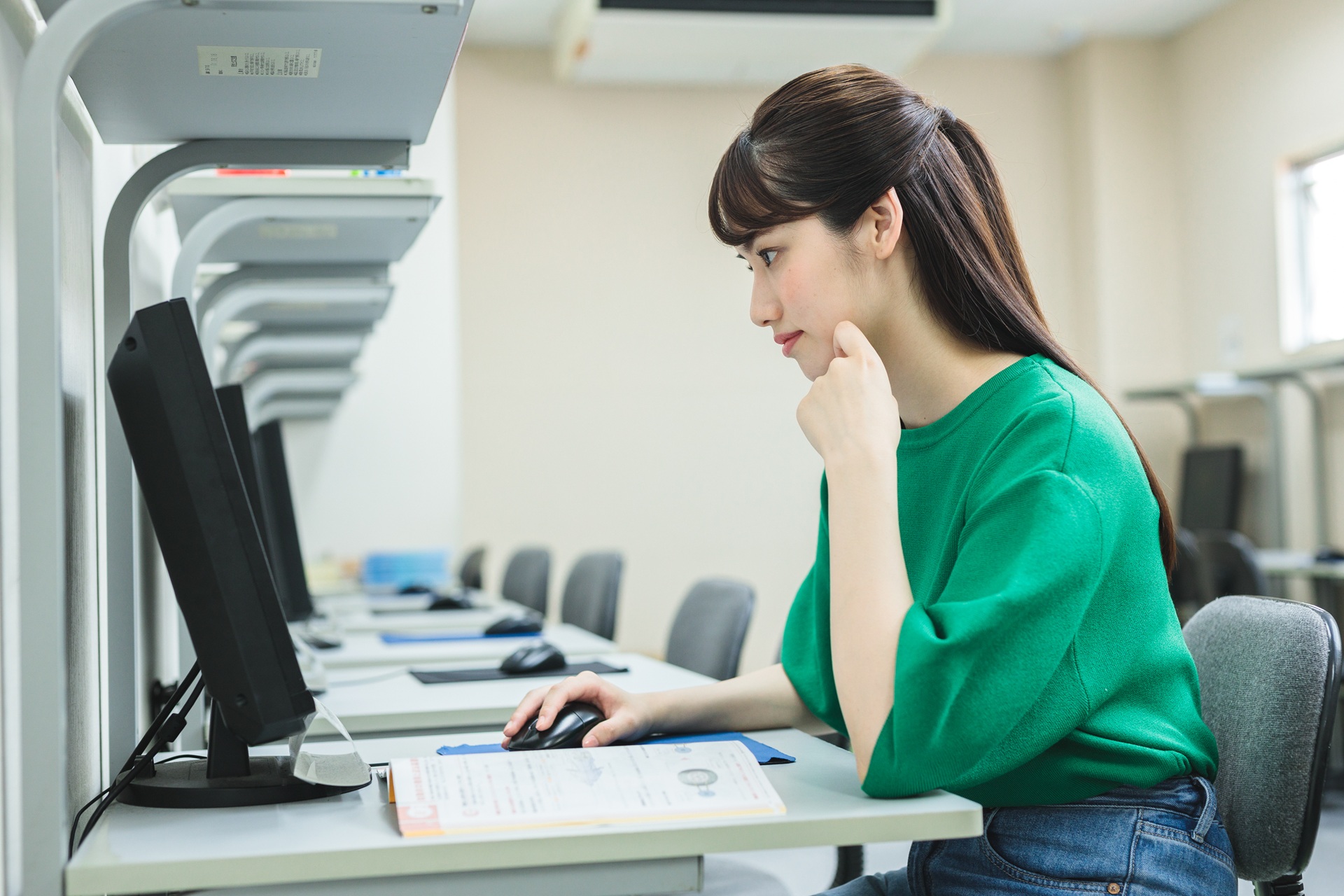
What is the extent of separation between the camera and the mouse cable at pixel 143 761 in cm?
92

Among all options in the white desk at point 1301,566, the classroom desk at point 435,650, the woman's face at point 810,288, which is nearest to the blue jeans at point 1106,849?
the woman's face at point 810,288

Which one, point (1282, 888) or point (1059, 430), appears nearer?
point (1059, 430)

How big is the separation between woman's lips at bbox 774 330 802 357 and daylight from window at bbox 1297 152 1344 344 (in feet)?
15.6

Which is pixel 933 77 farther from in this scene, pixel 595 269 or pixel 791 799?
pixel 791 799

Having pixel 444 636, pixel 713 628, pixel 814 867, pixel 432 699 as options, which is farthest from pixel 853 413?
pixel 814 867


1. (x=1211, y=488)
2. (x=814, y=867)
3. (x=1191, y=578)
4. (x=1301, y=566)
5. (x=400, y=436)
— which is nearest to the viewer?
(x=814, y=867)

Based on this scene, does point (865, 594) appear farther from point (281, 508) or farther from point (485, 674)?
point (281, 508)

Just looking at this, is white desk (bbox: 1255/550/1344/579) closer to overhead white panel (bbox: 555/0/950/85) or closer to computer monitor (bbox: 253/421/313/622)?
overhead white panel (bbox: 555/0/950/85)

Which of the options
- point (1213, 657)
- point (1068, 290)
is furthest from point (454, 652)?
point (1068, 290)

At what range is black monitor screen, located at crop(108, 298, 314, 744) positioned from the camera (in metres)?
0.89

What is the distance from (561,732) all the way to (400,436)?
413 cm

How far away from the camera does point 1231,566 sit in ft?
12.4

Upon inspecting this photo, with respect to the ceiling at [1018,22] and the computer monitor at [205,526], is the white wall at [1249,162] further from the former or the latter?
the computer monitor at [205,526]

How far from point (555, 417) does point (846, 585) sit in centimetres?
480
